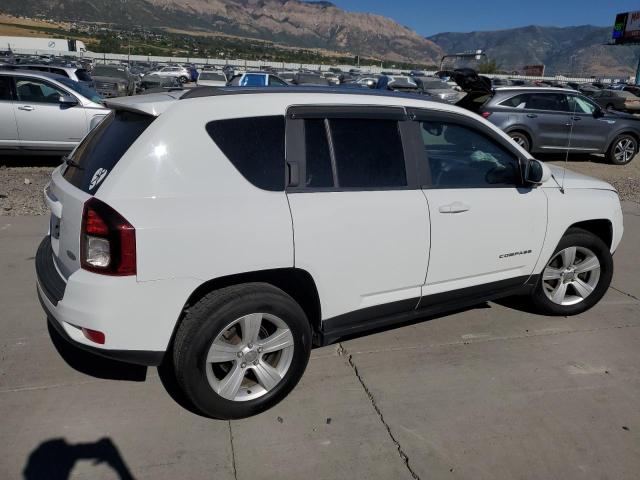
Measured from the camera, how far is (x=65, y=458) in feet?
8.84

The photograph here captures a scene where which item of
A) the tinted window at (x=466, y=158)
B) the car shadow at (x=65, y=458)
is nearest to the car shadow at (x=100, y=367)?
the car shadow at (x=65, y=458)

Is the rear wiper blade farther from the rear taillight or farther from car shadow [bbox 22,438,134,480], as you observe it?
car shadow [bbox 22,438,134,480]

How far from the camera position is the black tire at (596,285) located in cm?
421

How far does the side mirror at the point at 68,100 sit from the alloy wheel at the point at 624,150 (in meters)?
11.7

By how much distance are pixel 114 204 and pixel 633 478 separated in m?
2.89

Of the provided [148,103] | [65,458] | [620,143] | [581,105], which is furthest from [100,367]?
[620,143]

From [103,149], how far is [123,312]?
38.4 inches

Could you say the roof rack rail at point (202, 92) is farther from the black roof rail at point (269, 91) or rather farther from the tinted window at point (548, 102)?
the tinted window at point (548, 102)

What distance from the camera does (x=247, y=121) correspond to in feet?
9.59

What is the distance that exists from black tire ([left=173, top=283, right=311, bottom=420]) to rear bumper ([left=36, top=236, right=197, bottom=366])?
0.10m

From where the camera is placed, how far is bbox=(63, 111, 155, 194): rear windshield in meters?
2.80

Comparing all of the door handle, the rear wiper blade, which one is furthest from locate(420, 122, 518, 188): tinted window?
the rear wiper blade

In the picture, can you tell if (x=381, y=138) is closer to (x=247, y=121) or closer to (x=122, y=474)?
(x=247, y=121)

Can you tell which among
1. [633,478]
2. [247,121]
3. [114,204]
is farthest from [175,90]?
[633,478]
